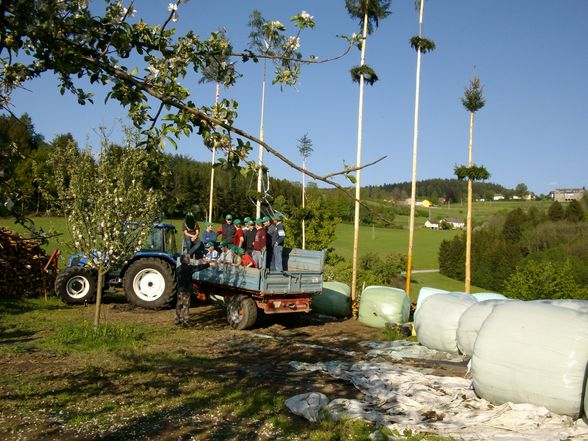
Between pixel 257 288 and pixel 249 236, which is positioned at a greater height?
pixel 249 236

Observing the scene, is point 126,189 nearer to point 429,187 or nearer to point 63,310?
point 63,310

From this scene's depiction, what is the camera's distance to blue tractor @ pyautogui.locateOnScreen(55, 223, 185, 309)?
43.4 ft

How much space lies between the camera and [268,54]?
2.91m

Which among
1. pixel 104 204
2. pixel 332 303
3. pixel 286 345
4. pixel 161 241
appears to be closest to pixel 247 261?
pixel 286 345

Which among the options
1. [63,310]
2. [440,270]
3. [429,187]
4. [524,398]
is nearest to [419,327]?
[524,398]

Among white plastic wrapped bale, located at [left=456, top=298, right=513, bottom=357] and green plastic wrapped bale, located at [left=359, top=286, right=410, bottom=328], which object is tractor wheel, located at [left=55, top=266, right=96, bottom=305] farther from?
white plastic wrapped bale, located at [left=456, top=298, right=513, bottom=357]

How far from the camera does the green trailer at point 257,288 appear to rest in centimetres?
1141

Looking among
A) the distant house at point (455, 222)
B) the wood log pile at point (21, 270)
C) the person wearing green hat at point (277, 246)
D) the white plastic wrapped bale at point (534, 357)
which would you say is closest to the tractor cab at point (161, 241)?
the person wearing green hat at point (277, 246)

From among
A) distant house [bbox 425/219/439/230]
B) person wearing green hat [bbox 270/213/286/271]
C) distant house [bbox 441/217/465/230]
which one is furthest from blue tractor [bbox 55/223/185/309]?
distant house [bbox 441/217/465/230]

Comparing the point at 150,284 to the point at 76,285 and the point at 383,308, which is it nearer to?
the point at 76,285

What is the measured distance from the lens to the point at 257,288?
11.3m

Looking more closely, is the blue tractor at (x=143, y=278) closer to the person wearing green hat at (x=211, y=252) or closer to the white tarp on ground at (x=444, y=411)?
the person wearing green hat at (x=211, y=252)

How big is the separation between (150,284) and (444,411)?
8993mm

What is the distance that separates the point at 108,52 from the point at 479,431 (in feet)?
15.8
